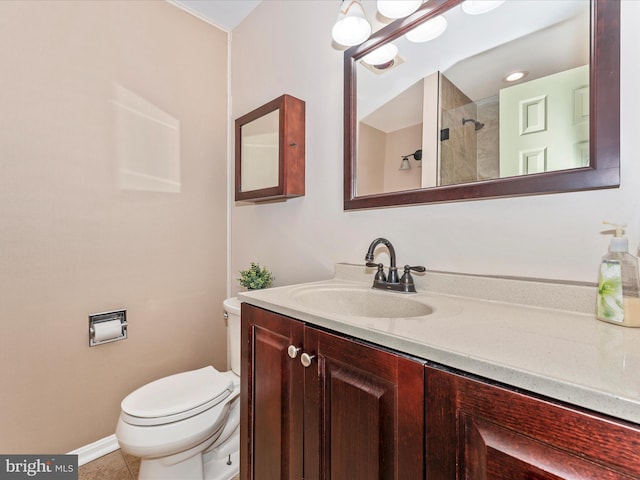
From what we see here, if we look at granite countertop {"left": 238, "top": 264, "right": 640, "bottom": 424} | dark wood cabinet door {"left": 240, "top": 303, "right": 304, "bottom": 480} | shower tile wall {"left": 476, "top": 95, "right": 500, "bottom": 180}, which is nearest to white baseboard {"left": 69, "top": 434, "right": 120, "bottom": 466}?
dark wood cabinet door {"left": 240, "top": 303, "right": 304, "bottom": 480}

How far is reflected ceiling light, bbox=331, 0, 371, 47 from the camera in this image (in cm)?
113

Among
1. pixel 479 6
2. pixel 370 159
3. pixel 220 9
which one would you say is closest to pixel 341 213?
pixel 370 159

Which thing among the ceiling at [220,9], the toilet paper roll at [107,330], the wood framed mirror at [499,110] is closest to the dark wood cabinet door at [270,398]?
the wood framed mirror at [499,110]

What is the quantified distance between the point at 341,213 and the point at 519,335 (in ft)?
2.91

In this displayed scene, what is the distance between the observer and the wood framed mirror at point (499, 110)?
75cm

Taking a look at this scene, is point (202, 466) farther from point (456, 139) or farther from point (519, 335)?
point (456, 139)

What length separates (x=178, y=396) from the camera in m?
1.29

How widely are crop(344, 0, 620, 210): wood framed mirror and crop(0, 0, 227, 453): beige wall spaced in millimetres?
1111

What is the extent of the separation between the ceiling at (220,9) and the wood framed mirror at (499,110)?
39.7 inches

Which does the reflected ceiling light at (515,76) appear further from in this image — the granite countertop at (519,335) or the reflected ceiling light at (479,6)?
the granite countertop at (519,335)

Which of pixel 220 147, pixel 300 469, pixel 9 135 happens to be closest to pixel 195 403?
pixel 300 469

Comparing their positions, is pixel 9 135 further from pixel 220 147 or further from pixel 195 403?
Answer: pixel 195 403

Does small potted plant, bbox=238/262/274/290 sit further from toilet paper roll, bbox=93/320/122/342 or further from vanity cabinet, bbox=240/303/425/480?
toilet paper roll, bbox=93/320/122/342

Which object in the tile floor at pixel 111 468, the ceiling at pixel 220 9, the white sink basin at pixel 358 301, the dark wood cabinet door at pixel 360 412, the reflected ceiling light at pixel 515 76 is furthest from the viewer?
the ceiling at pixel 220 9
